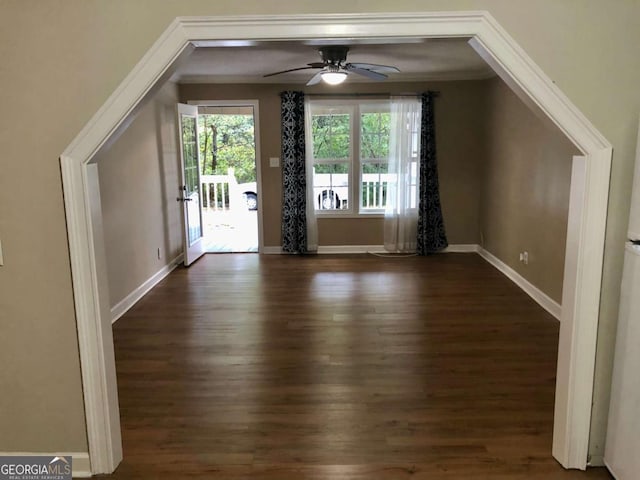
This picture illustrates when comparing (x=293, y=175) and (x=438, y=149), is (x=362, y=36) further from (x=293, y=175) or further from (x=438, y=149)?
(x=438, y=149)

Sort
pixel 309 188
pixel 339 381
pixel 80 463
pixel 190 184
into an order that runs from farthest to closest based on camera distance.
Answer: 1. pixel 309 188
2. pixel 190 184
3. pixel 339 381
4. pixel 80 463

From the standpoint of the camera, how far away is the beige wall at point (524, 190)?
4.41m

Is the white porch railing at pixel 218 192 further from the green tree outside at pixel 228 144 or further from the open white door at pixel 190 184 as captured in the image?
the open white door at pixel 190 184

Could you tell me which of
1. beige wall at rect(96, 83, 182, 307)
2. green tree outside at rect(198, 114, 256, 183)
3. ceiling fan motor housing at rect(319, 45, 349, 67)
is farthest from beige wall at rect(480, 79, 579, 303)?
green tree outside at rect(198, 114, 256, 183)

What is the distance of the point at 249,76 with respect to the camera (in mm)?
6426

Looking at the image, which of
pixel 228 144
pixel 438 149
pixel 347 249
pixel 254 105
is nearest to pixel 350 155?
pixel 438 149

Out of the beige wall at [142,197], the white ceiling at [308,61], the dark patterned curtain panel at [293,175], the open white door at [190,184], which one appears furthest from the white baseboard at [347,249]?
the white ceiling at [308,61]

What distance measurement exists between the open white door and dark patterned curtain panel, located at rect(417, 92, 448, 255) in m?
2.91

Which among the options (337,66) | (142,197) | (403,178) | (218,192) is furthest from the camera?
(218,192)

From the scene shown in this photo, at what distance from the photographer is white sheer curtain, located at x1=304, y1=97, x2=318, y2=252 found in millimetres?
6637

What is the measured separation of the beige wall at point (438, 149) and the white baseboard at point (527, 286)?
0.71 meters

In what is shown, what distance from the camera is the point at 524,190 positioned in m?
5.19

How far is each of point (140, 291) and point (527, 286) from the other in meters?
3.83

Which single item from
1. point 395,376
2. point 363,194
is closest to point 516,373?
point 395,376
